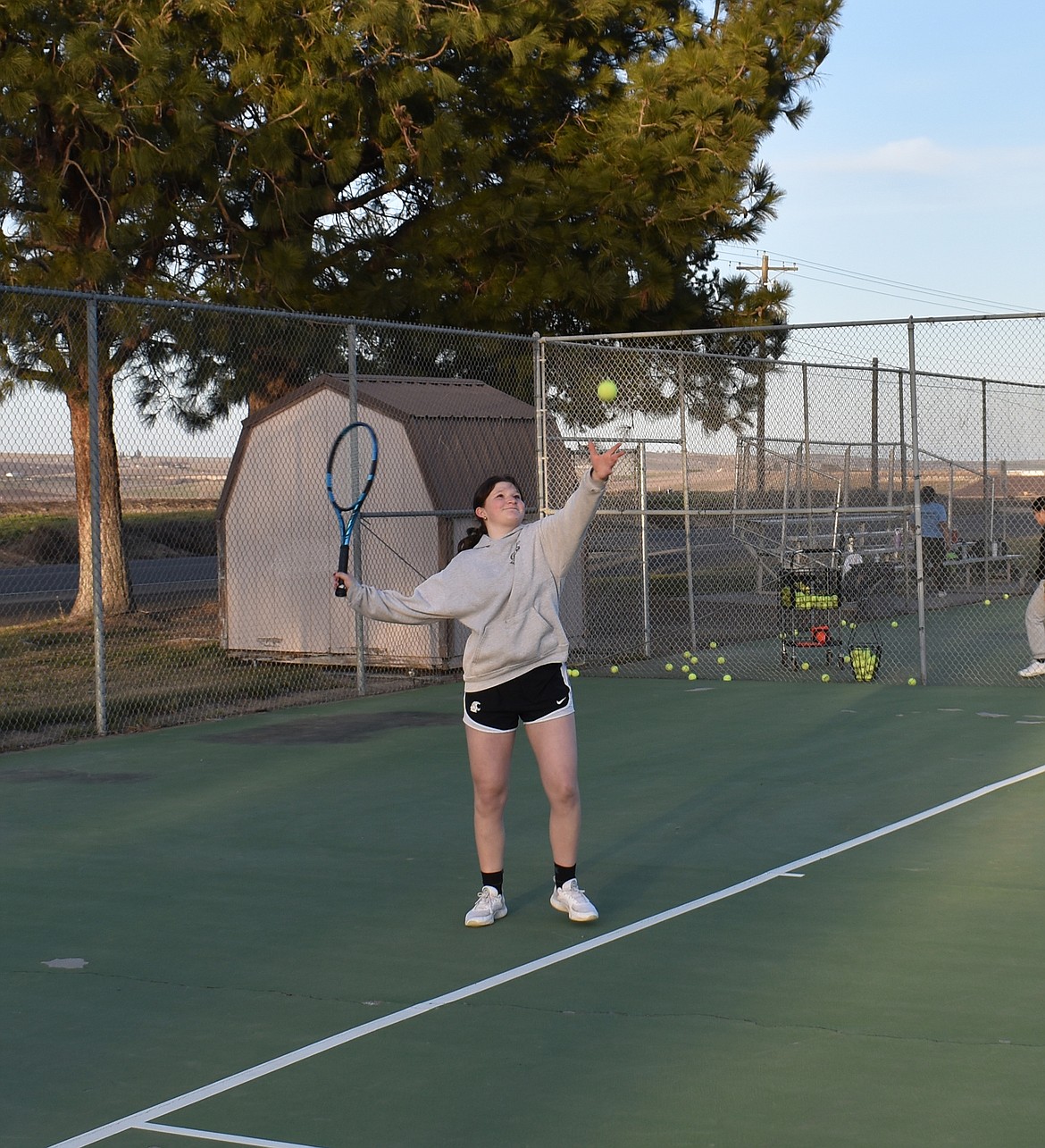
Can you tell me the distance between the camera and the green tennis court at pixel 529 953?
4.48m

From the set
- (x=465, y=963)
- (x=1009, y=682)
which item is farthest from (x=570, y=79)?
(x=465, y=963)

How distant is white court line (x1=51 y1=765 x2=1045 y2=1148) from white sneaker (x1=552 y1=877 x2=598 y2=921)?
5.3 inches

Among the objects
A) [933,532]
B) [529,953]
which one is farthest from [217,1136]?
[933,532]

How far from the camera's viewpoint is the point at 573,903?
21.0 feet

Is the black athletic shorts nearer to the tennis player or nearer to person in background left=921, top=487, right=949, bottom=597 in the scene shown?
the tennis player

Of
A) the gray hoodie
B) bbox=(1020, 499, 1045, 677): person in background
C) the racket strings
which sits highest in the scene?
the racket strings

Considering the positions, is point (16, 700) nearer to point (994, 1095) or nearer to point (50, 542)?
point (994, 1095)

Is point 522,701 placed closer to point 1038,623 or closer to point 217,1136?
point 217,1136

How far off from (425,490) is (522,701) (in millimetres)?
8217

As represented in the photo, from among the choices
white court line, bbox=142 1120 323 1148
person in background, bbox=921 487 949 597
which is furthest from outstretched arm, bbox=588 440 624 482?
person in background, bbox=921 487 949 597

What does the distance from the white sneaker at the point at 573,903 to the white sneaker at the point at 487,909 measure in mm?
225

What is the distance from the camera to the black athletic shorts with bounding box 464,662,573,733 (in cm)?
623

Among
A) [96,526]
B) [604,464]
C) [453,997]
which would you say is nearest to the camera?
[453,997]

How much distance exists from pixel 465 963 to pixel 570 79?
14.1 meters
